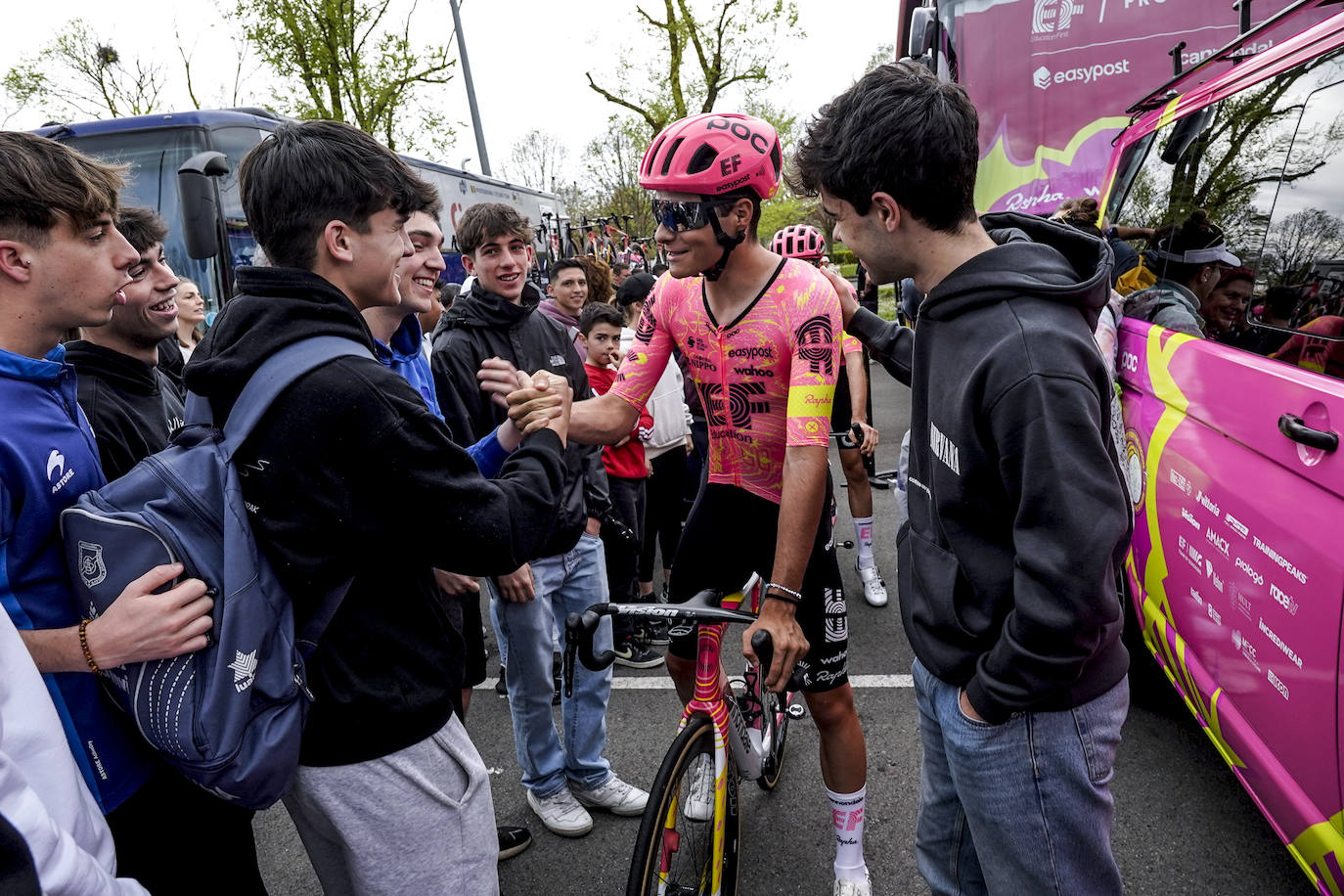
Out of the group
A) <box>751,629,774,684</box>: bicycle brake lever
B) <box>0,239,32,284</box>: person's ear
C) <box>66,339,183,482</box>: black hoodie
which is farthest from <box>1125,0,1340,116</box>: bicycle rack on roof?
<box>66,339,183,482</box>: black hoodie

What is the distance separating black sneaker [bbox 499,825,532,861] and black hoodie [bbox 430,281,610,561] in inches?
46.2

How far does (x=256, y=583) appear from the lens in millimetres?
1294

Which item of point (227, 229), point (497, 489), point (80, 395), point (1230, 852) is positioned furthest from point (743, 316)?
point (227, 229)

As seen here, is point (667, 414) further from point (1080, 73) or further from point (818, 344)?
point (1080, 73)

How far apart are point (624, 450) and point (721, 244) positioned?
2061 millimetres

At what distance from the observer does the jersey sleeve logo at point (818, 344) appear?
6.81 feet

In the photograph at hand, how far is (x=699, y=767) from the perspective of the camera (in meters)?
2.02

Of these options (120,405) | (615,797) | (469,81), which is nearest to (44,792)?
(120,405)

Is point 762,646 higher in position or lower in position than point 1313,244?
lower

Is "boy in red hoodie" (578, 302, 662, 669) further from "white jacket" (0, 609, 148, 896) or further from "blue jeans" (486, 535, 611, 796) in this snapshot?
"white jacket" (0, 609, 148, 896)

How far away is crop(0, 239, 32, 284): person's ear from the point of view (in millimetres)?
1404

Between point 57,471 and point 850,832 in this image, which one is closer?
point 57,471

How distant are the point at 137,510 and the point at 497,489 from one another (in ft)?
1.86

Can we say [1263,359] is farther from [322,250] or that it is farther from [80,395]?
[80,395]
